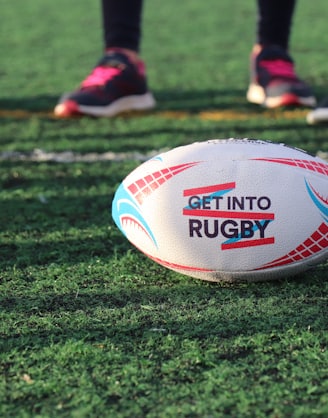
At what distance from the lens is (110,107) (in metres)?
5.01

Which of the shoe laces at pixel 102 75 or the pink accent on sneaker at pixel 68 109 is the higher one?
the shoe laces at pixel 102 75

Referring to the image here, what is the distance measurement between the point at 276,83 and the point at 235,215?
2.75 metres

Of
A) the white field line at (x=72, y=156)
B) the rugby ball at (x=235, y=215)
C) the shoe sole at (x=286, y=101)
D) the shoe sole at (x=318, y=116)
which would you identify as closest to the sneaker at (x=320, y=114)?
the shoe sole at (x=318, y=116)

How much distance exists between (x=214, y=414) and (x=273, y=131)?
2804 millimetres

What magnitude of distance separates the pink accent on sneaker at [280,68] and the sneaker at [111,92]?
71 cm

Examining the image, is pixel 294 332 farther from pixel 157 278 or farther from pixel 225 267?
pixel 157 278

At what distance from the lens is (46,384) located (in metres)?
2.03

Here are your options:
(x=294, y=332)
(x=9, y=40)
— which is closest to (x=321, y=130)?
(x=294, y=332)

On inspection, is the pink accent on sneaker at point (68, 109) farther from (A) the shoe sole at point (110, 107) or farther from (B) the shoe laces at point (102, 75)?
(B) the shoe laces at point (102, 75)

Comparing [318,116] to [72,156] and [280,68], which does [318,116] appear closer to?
[280,68]

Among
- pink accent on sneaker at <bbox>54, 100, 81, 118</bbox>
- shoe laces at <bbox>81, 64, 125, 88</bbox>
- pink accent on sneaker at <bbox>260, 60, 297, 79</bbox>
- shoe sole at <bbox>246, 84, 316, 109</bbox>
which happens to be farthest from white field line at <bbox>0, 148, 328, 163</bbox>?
pink accent on sneaker at <bbox>260, 60, 297, 79</bbox>

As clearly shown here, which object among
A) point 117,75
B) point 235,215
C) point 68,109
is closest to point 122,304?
point 235,215

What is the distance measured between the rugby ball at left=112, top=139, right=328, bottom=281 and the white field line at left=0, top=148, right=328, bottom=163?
145cm

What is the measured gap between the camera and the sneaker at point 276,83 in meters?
5.08
